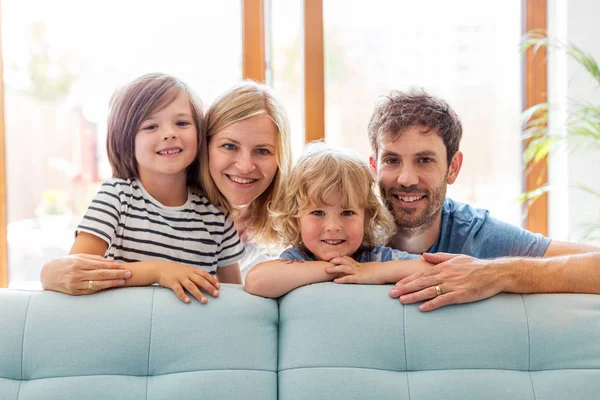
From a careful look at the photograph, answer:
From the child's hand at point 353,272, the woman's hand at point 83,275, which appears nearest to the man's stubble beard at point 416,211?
the child's hand at point 353,272

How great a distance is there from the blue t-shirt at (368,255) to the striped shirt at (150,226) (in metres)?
0.26

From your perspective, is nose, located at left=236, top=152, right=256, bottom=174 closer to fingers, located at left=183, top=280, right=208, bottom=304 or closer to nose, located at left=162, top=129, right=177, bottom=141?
nose, located at left=162, top=129, right=177, bottom=141

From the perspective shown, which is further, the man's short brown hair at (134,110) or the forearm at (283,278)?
the man's short brown hair at (134,110)

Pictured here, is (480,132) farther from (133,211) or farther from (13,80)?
(13,80)

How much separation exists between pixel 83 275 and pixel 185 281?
0.79 feet

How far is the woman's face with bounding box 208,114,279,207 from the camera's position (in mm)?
1843

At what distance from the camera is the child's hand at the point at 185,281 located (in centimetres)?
147

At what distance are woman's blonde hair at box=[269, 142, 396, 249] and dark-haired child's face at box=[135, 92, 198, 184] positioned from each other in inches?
12.0

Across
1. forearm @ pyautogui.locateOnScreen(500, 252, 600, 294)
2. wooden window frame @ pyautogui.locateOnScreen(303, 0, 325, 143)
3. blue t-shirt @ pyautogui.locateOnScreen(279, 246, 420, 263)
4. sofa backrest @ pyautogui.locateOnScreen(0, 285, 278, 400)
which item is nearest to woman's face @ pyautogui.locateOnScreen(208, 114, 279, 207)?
blue t-shirt @ pyautogui.locateOnScreen(279, 246, 420, 263)

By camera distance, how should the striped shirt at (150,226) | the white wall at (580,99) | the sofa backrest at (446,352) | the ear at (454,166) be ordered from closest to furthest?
the sofa backrest at (446,352) < the striped shirt at (150,226) < the ear at (454,166) < the white wall at (580,99)

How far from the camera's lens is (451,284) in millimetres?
1438

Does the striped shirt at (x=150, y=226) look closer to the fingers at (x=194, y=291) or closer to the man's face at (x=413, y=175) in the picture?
the fingers at (x=194, y=291)

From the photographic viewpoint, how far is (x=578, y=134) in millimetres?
2680

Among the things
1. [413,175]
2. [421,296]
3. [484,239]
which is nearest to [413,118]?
[413,175]
